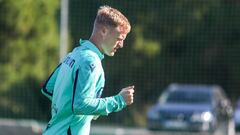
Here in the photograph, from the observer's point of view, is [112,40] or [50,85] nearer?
[112,40]

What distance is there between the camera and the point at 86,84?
455cm

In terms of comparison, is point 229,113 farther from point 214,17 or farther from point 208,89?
point 214,17

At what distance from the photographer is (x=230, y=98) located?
774 inches

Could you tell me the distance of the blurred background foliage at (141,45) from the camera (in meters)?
18.7

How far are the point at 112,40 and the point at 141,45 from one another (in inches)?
619

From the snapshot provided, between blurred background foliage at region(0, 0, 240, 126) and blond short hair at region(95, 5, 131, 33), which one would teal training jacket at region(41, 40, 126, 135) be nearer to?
blond short hair at region(95, 5, 131, 33)

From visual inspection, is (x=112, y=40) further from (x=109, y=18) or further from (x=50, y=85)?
(x=50, y=85)

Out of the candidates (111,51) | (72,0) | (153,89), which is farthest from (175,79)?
(111,51)

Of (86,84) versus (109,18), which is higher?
(109,18)

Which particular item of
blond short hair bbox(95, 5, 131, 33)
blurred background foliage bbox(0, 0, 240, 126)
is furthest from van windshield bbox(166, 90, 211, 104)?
blond short hair bbox(95, 5, 131, 33)

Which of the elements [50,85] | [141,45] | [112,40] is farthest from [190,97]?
[112,40]

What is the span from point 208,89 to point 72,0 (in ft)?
11.5

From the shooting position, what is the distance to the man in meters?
4.58

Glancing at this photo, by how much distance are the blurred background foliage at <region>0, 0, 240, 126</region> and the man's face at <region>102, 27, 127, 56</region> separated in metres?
13.4
